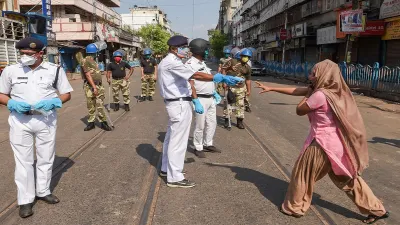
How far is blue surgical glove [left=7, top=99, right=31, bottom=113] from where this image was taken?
3572 millimetres

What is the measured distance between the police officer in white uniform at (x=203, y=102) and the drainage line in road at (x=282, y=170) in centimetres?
93

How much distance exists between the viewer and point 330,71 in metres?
3.33

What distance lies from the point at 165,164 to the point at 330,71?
2.62 meters

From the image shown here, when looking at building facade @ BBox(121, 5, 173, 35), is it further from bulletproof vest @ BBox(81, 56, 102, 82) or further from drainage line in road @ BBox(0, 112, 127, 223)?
drainage line in road @ BBox(0, 112, 127, 223)

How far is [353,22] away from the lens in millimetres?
16453

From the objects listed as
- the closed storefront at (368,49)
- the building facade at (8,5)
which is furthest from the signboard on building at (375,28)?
the building facade at (8,5)

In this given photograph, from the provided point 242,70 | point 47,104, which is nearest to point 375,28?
point 242,70

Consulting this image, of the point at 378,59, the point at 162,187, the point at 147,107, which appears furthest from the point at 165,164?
the point at 378,59

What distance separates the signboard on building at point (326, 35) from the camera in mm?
25288

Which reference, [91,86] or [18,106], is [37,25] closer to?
Result: [91,86]

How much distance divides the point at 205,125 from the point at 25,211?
3411mm

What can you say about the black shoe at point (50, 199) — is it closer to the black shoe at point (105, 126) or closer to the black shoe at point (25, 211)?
the black shoe at point (25, 211)

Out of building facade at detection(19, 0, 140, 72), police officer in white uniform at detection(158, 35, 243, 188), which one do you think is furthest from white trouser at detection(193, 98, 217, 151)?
building facade at detection(19, 0, 140, 72)

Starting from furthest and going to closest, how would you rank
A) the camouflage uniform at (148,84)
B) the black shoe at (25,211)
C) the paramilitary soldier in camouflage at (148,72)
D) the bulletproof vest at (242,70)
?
the camouflage uniform at (148,84), the paramilitary soldier in camouflage at (148,72), the bulletproof vest at (242,70), the black shoe at (25,211)
